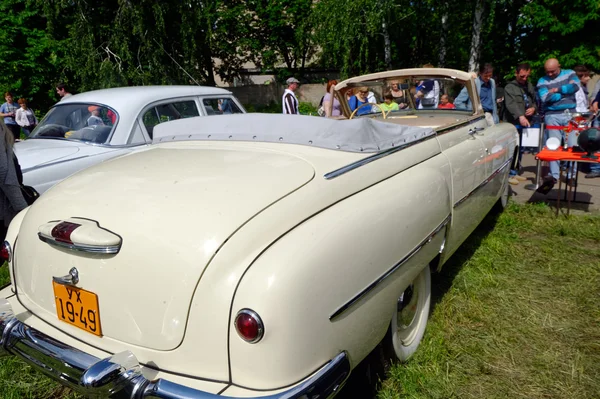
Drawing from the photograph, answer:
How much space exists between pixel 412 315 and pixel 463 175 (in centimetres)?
99

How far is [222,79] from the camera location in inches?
892

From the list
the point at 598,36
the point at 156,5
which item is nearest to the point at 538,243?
the point at 156,5

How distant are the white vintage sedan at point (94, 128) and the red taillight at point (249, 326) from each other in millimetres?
3203

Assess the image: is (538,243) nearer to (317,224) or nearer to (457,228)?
(457,228)

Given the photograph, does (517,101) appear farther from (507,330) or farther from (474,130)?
(507,330)

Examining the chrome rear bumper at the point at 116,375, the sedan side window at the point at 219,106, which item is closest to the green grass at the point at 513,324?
the chrome rear bumper at the point at 116,375

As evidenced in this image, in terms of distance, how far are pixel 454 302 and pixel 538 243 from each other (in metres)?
1.57

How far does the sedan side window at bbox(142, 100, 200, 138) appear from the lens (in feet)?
16.3

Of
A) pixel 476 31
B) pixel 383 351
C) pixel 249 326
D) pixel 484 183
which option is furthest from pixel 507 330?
pixel 476 31

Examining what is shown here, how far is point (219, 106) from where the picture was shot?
239 inches

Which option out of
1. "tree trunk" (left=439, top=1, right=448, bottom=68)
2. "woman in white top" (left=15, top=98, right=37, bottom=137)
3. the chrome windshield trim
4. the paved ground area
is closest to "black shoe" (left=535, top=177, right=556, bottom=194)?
the paved ground area

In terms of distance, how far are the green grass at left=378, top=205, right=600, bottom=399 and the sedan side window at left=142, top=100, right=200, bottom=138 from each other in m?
3.37

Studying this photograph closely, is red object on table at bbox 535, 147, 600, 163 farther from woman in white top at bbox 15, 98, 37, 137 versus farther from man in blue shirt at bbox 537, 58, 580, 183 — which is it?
woman in white top at bbox 15, 98, 37, 137

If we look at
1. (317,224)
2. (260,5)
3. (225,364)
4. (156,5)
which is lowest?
(225,364)
